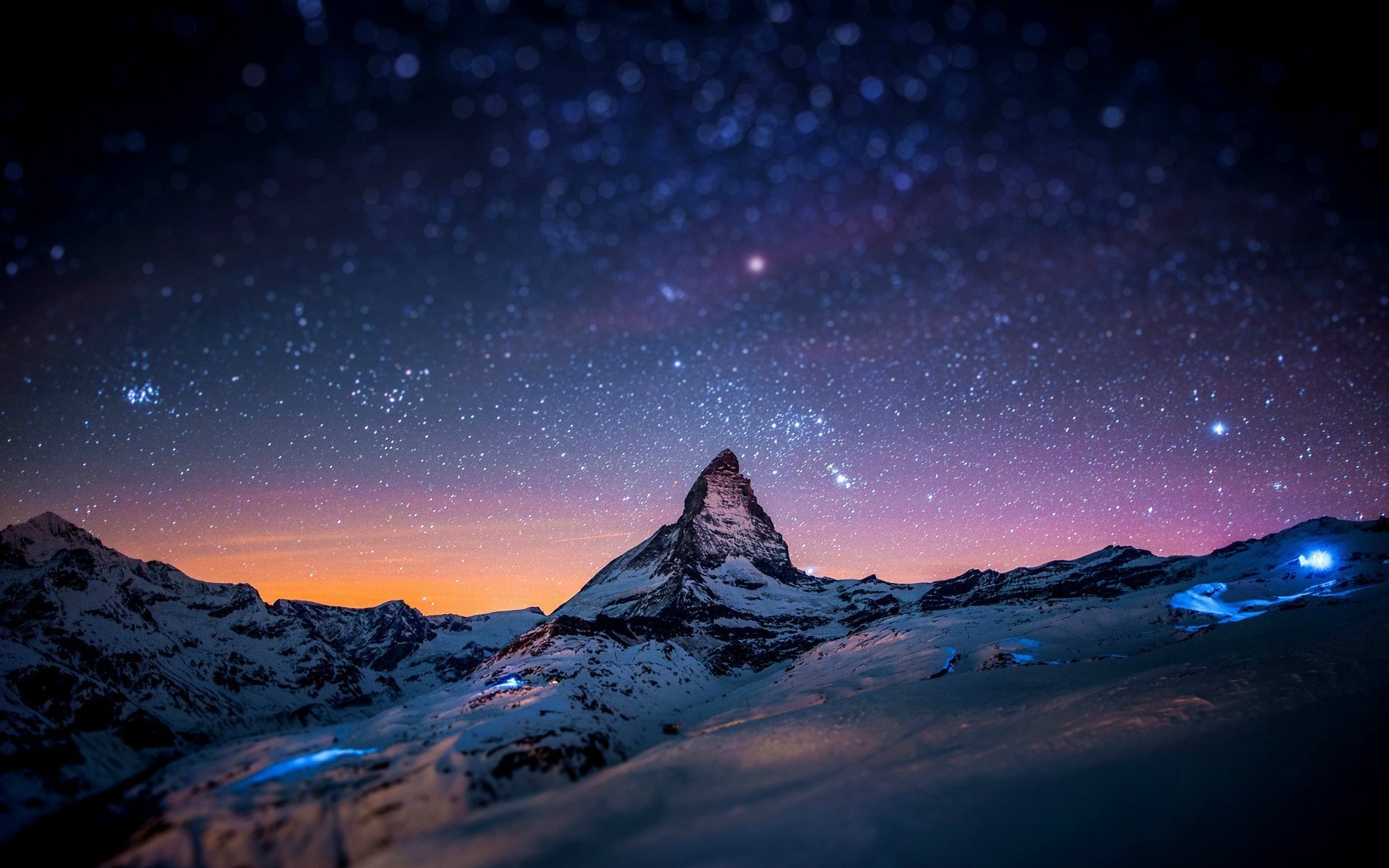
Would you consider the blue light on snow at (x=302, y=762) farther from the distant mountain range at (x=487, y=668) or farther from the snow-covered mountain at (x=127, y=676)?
the snow-covered mountain at (x=127, y=676)

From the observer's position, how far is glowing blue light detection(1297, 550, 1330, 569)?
78.9 m

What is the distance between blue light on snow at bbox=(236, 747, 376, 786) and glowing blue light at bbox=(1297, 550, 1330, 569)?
395ft

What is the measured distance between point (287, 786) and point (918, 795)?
94.8ft

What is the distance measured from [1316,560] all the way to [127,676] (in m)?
263

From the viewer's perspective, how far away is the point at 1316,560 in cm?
8394

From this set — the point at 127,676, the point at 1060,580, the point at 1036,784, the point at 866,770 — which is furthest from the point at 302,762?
the point at 127,676

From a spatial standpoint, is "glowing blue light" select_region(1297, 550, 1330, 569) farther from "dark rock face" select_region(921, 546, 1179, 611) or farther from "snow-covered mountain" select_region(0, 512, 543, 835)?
"snow-covered mountain" select_region(0, 512, 543, 835)

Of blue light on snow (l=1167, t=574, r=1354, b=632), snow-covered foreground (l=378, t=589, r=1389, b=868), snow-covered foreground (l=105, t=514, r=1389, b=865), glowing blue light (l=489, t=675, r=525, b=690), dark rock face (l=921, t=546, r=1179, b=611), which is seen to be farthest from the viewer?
dark rock face (l=921, t=546, r=1179, b=611)

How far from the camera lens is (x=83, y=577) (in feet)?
543

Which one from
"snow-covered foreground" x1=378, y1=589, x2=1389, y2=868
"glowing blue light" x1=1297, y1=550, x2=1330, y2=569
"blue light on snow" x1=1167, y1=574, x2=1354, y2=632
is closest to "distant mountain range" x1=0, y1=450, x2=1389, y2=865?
"blue light on snow" x1=1167, y1=574, x2=1354, y2=632

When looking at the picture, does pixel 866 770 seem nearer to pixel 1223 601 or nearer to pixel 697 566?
pixel 1223 601

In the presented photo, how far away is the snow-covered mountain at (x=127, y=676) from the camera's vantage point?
303ft

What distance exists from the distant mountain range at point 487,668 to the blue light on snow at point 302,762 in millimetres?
159

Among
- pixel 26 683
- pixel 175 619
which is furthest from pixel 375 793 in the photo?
pixel 175 619
